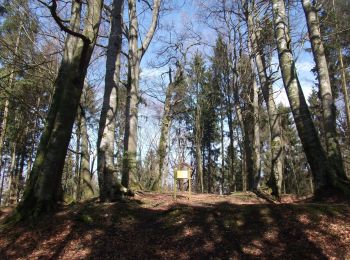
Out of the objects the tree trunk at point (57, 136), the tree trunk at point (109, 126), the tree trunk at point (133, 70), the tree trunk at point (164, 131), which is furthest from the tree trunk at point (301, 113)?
the tree trunk at point (164, 131)

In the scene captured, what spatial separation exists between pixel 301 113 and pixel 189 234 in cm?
406

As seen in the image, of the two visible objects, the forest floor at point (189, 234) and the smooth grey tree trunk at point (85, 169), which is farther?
the smooth grey tree trunk at point (85, 169)

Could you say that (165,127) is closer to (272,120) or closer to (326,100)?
(272,120)

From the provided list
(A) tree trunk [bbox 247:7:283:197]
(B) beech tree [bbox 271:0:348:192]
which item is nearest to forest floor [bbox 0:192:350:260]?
(B) beech tree [bbox 271:0:348:192]

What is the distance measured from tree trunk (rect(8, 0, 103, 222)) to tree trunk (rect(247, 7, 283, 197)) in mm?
6789

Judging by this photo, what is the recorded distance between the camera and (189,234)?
632 centimetres

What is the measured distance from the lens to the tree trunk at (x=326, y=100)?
8430 millimetres

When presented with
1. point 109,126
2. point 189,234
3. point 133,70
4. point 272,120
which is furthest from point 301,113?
point 133,70

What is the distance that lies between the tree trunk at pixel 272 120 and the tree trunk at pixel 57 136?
679 centimetres

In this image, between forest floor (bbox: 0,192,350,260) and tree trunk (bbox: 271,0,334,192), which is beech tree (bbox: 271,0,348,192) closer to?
tree trunk (bbox: 271,0,334,192)

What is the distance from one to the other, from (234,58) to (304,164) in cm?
2017

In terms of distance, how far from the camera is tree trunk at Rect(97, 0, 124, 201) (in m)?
8.75

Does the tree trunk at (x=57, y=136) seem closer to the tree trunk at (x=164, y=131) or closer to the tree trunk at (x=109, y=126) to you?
the tree trunk at (x=109, y=126)

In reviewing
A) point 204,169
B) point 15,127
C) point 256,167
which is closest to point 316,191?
point 256,167
